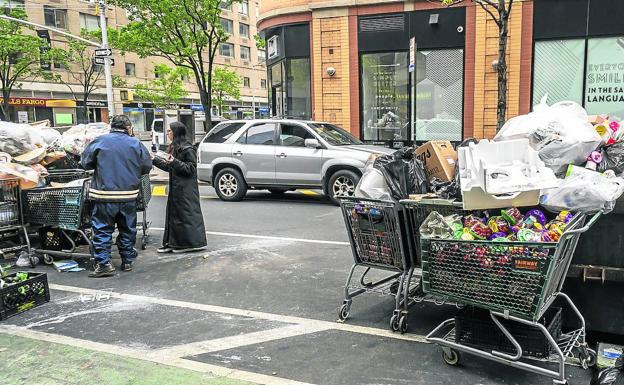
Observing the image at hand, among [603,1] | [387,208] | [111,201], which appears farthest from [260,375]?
[603,1]

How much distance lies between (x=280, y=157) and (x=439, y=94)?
7.27 m

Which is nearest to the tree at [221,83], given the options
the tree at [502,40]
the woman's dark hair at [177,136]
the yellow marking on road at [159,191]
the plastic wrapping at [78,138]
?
the yellow marking on road at [159,191]

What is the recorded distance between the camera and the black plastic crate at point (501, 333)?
3512mm

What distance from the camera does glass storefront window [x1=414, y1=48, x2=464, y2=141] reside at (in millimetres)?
16141

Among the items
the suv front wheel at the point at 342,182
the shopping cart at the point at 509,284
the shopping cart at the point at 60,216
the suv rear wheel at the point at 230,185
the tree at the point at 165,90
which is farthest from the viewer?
the tree at the point at 165,90

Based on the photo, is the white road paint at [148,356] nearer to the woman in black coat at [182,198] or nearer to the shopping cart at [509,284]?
the shopping cart at [509,284]

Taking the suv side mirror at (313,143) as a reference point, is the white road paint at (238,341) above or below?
below

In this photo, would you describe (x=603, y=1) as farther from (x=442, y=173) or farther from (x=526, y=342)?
(x=526, y=342)

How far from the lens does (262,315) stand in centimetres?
478

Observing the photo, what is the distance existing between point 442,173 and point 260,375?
2.26 m

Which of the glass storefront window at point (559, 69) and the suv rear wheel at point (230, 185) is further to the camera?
the glass storefront window at point (559, 69)

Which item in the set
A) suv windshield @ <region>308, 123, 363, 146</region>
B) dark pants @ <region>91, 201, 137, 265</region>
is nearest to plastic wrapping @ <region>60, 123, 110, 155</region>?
dark pants @ <region>91, 201, 137, 265</region>

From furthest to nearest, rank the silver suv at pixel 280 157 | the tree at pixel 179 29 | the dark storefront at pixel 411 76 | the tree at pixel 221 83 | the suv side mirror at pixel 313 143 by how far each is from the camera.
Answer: the tree at pixel 221 83, the tree at pixel 179 29, the dark storefront at pixel 411 76, the suv side mirror at pixel 313 143, the silver suv at pixel 280 157

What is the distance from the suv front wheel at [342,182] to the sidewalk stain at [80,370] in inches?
283
